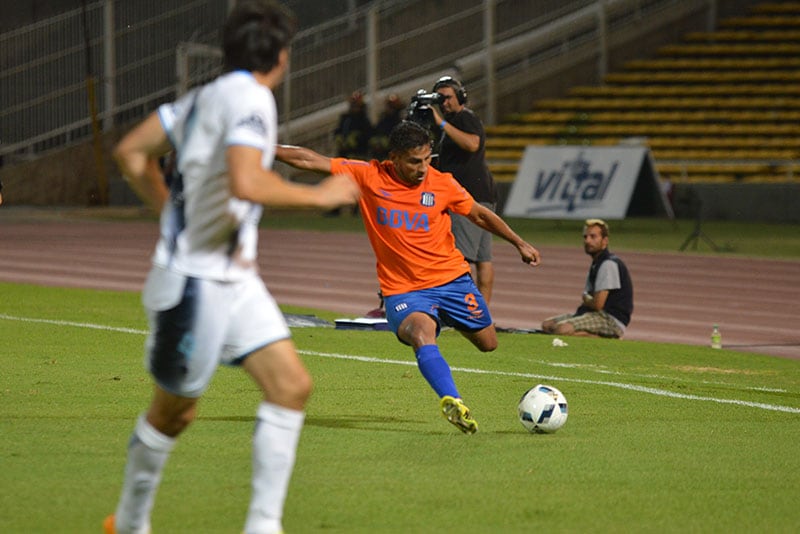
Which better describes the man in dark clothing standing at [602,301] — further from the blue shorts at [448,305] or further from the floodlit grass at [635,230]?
the floodlit grass at [635,230]

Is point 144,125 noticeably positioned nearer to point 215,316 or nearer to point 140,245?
point 215,316

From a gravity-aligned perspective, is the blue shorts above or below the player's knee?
above

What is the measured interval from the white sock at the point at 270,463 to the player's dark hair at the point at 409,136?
344cm

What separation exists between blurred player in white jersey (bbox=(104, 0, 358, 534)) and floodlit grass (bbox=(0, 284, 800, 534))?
0.74m

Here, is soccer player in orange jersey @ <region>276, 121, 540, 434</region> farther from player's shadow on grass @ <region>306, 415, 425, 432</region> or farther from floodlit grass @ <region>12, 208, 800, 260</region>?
floodlit grass @ <region>12, 208, 800, 260</region>

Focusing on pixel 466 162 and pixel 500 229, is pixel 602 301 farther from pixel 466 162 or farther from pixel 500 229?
pixel 500 229

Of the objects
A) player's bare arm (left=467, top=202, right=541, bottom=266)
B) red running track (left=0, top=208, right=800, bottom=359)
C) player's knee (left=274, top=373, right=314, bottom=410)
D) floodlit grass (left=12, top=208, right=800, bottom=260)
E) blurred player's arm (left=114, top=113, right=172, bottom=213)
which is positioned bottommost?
player's knee (left=274, top=373, right=314, bottom=410)

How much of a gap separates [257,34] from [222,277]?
0.80m

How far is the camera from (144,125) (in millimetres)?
4953

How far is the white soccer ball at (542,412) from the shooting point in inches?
304

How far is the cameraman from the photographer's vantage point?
1172 centimetres

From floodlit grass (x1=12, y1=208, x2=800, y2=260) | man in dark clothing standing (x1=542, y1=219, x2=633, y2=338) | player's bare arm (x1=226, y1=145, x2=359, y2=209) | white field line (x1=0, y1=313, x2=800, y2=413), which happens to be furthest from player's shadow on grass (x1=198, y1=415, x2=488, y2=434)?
floodlit grass (x1=12, y1=208, x2=800, y2=260)

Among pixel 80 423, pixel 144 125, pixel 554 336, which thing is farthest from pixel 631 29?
pixel 144 125

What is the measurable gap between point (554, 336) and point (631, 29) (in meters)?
23.5
